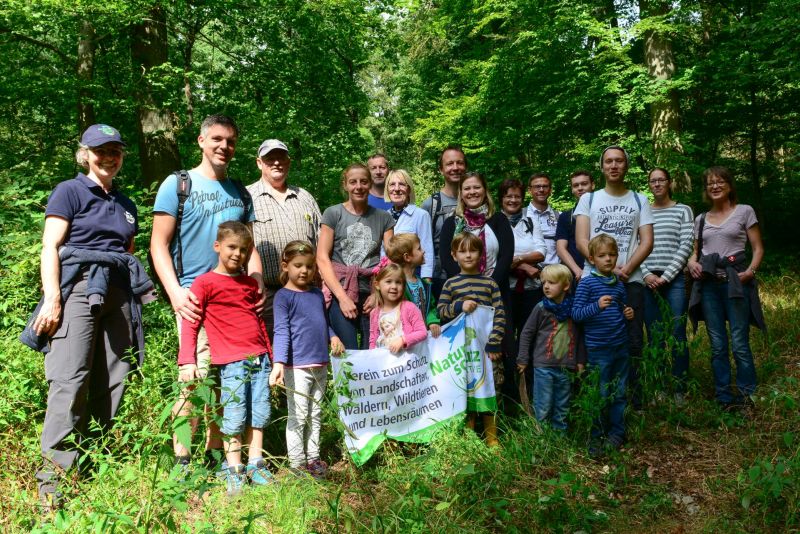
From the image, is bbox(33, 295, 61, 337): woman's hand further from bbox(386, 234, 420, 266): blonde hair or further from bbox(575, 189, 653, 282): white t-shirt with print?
bbox(575, 189, 653, 282): white t-shirt with print

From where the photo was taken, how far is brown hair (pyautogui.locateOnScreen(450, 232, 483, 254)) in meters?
4.50

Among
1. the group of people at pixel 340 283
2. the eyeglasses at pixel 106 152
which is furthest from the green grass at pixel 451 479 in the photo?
the eyeglasses at pixel 106 152

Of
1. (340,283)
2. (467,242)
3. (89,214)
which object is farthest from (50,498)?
(467,242)

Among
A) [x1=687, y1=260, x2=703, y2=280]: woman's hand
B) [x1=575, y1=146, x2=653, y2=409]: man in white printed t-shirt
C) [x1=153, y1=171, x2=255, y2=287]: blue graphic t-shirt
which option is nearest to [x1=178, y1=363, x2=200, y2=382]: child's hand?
[x1=153, y1=171, x2=255, y2=287]: blue graphic t-shirt

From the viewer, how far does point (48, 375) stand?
3559mm

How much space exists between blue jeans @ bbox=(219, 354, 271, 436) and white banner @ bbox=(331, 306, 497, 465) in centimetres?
56

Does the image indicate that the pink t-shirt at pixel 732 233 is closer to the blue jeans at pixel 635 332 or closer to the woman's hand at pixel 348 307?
the blue jeans at pixel 635 332

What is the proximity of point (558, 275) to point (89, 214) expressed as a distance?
3.40 metres

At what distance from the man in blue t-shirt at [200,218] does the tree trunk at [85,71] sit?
5318 millimetres

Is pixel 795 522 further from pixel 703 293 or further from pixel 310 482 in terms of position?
pixel 310 482

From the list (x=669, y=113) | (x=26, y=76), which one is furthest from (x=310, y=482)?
(x=669, y=113)

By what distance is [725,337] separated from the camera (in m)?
5.11

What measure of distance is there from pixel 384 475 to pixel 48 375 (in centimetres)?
227

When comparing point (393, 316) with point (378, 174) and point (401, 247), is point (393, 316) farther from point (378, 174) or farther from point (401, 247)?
point (378, 174)
